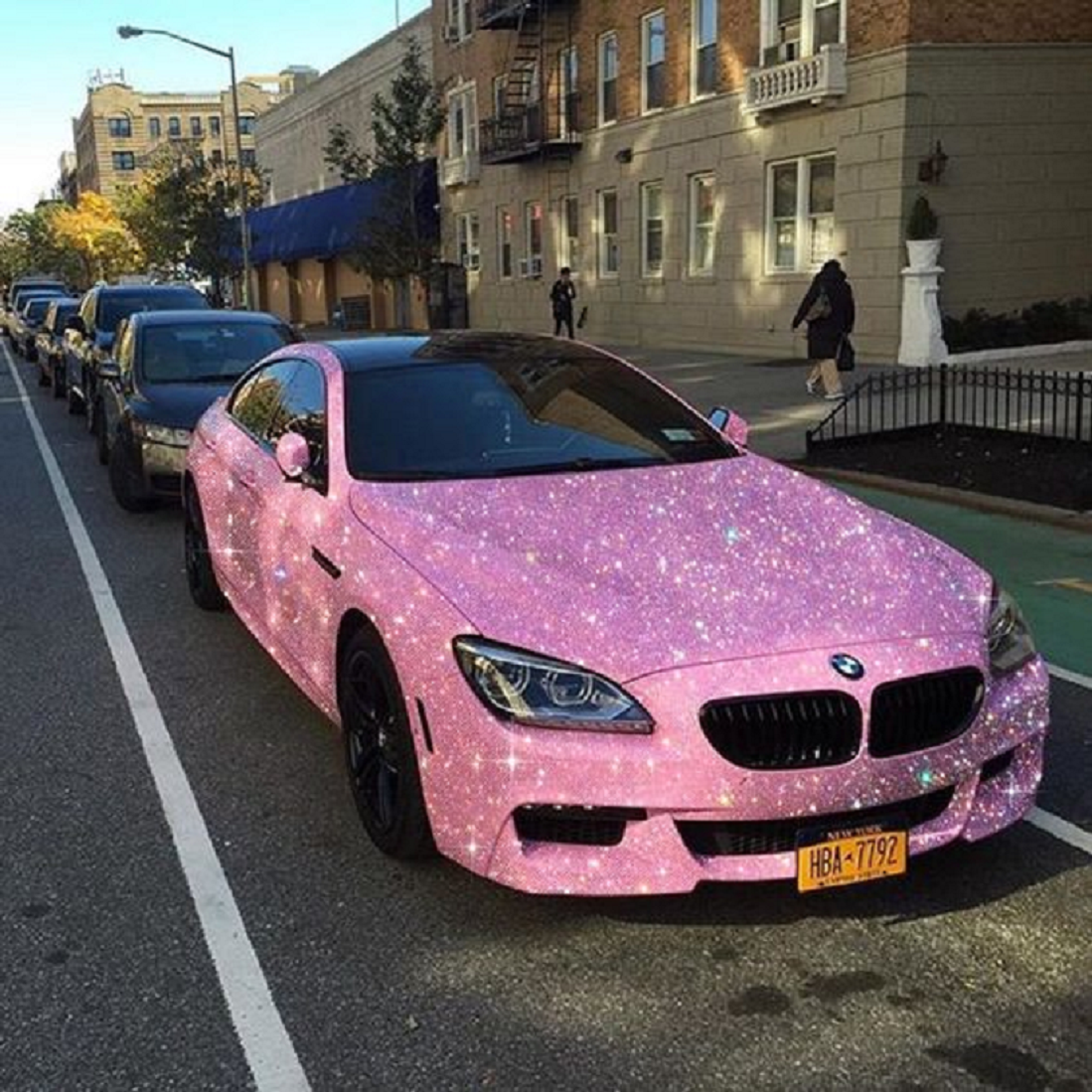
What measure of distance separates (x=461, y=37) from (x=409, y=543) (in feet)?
108

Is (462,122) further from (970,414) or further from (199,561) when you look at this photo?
(199,561)

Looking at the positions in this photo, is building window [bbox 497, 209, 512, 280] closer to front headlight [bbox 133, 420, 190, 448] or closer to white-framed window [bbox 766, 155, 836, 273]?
white-framed window [bbox 766, 155, 836, 273]

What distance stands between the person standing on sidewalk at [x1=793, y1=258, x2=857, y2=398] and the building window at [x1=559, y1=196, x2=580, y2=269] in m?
14.6

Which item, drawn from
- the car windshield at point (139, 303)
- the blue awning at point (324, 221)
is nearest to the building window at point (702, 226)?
the blue awning at point (324, 221)

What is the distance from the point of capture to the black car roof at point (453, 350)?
529 cm

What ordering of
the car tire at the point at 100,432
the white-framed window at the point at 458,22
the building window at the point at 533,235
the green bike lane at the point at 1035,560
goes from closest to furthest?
the green bike lane at the point at 1035,560 → the car tire at the point at 100,432 → the building window at the point at 533,235 → the white-framed window at the point at 458,22

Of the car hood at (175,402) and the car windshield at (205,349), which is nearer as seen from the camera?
the car hood at (175,402)

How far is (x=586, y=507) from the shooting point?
13.9ft

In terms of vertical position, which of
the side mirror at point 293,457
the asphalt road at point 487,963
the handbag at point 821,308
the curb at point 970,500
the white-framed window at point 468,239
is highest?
the white-framed window at point 468,239

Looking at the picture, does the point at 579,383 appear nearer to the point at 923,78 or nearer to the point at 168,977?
the point at 168,977

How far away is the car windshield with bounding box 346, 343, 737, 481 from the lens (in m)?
4.68

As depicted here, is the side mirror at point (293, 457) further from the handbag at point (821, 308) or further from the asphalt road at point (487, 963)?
the handbag at point (821, 308)

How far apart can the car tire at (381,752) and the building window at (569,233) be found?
87.4ft

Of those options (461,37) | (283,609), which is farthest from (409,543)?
(461,37)
